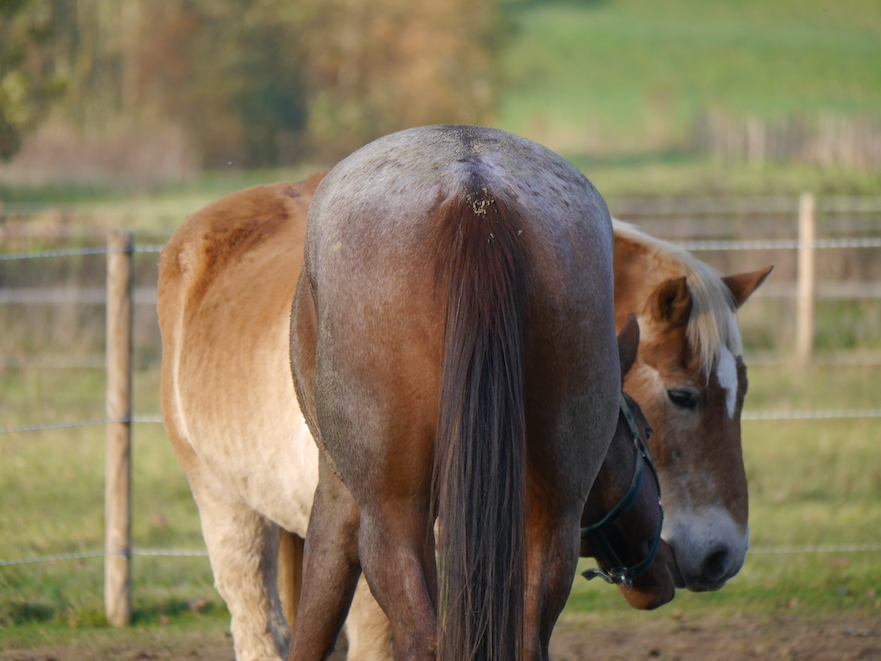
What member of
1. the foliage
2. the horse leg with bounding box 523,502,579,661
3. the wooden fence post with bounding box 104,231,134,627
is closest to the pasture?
the wooden fence post with bounding box 104,231,134,627

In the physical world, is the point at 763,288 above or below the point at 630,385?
below

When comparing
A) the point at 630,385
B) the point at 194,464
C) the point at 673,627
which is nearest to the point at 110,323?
the point at 194,464

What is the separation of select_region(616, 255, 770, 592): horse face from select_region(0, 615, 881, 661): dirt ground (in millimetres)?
950

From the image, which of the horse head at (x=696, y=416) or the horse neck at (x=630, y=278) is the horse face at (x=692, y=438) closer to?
the horse head at (x=696, y=416)

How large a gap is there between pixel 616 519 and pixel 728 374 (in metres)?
0.85

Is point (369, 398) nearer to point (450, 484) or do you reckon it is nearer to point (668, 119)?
point (450, 484)

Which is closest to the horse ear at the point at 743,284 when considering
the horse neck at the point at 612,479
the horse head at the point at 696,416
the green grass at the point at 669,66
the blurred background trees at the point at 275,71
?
the horse head at the point at 696,416

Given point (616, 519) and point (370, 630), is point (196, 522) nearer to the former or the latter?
point (370, 630)

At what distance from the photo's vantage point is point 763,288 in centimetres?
1044

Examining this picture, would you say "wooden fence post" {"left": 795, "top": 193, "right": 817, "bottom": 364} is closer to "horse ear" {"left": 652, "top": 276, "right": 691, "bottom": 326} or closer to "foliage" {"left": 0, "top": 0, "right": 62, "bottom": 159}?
"horse ear" {"left": 652, "top": 276, "right": 691, "bottom": 326}

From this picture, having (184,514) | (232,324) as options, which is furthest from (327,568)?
(184,514)

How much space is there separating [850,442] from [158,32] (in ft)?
109

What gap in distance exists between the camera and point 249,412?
9.05ft

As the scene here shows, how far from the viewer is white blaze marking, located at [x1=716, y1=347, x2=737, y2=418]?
2951 mm
